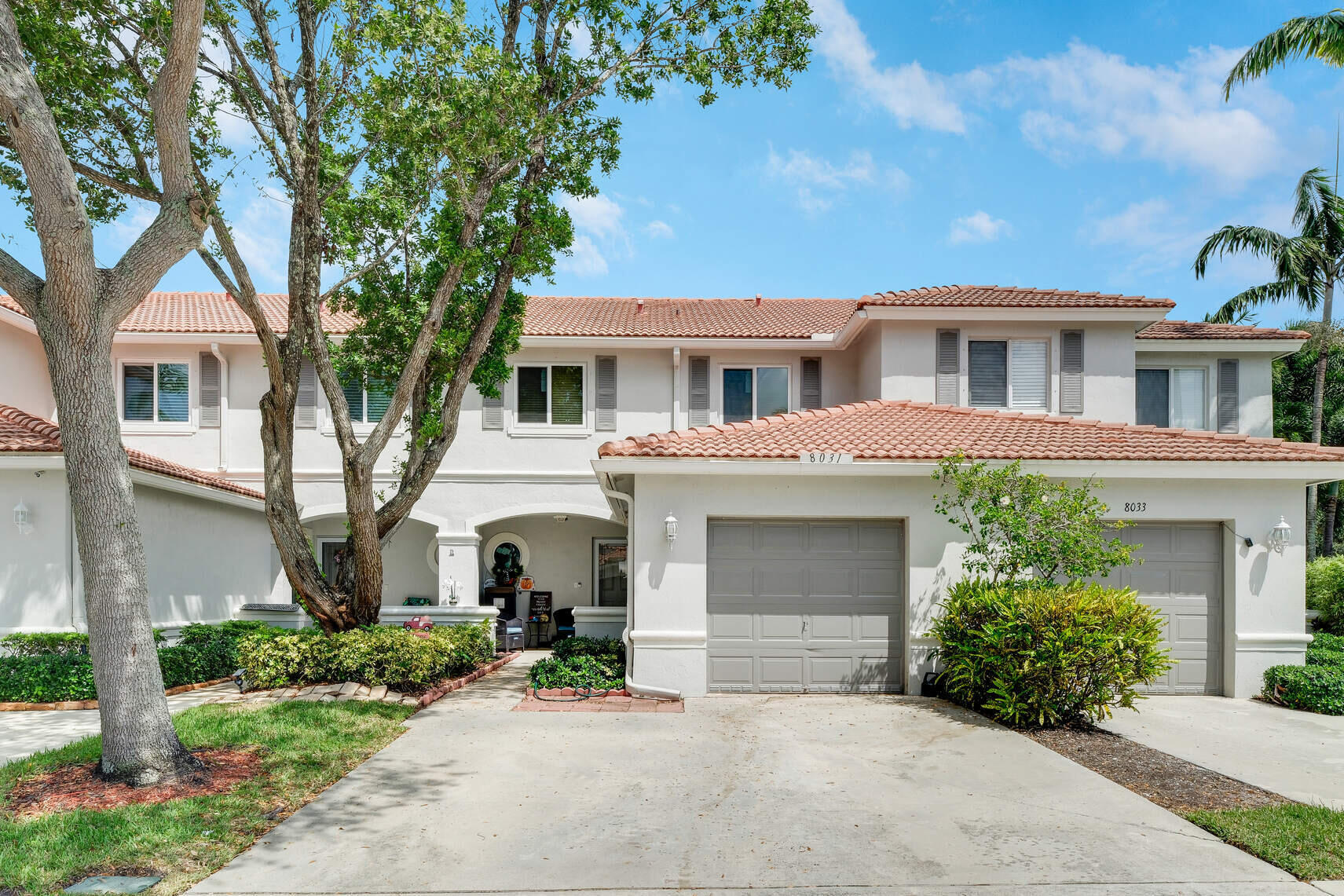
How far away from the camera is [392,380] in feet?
41.4

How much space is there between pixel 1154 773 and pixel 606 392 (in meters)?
12.2

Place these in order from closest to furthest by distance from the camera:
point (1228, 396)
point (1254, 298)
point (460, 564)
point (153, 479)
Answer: point (153, 479), point (1228, 396), point (460, 564), point (1254, 298)

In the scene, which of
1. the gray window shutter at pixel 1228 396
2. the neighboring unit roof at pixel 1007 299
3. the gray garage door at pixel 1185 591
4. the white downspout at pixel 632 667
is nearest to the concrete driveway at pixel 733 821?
the white downspout at pixel 632 667

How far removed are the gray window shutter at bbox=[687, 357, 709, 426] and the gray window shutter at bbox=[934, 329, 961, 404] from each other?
4666 mm

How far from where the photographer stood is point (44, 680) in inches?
422

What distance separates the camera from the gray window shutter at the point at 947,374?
15.2 m

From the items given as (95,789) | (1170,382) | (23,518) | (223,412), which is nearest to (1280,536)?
(1170,382)

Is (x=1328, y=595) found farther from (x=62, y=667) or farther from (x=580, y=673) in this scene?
(x=62, y=667)

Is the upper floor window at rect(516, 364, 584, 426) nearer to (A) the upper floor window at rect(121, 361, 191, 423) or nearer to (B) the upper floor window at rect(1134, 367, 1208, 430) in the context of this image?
(A) the upper floor window at rect(121, 361, 191, 423)

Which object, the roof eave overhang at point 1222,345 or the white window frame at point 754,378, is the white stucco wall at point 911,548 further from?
the white window frame at point 754,378

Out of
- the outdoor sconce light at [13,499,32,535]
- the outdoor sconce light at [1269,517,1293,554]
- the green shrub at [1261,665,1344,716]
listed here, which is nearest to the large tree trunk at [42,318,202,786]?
the outdoor sconce light at [13,499,32,535]

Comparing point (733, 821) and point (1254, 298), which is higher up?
point (1254, 298)

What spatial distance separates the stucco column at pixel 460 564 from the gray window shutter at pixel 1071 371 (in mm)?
11522

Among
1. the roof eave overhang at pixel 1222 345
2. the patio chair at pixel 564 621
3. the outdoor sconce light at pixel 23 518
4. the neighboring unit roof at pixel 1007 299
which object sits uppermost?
the neighboring unit roof at pixel 1007 299
